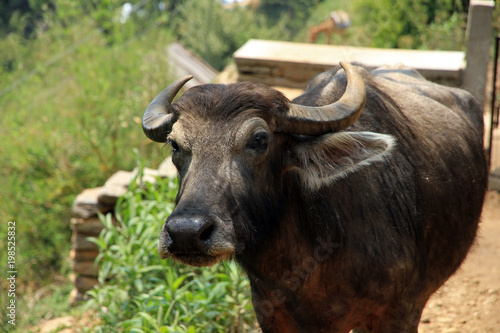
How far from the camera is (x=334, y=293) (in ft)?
10.5

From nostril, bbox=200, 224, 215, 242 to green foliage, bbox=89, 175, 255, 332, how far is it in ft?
6.38

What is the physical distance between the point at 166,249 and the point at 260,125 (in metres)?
0.81

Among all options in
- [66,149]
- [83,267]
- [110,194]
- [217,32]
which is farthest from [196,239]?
[217,32]

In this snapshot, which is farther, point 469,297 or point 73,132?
point 73,132

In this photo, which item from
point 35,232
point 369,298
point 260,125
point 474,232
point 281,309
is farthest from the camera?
point 35,232

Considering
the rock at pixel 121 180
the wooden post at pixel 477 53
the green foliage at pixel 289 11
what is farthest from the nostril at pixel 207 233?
the green foliage at pixel 289 11

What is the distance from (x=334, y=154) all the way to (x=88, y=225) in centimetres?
515

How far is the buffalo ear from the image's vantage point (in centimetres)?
291

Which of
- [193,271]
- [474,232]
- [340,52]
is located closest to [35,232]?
[193,271]

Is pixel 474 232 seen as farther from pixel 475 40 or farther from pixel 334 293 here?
pixel 475 40

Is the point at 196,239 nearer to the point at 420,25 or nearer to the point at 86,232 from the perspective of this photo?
the point at 86,232

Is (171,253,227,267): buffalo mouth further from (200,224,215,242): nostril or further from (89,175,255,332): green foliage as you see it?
(89,175,255,332): green foliage

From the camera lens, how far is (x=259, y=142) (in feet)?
9.52

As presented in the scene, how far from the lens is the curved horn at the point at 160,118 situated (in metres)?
3.24
